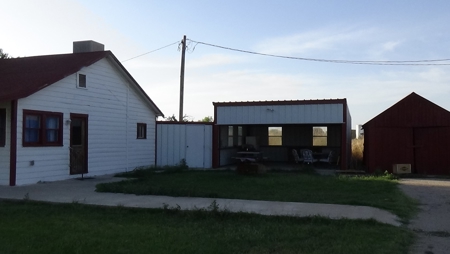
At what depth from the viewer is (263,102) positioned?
2192 centimetres

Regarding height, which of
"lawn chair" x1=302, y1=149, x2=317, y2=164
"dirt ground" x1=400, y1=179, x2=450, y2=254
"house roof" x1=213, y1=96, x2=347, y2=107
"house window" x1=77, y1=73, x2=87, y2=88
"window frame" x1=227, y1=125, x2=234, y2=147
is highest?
"house window" x1=77, y1=73, x2=87, y2=88

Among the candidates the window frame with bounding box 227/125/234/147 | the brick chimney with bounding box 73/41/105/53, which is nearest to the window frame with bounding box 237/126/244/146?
the window frame with bounding box 227/125/234/147

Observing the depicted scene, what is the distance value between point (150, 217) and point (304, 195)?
15.3 ft

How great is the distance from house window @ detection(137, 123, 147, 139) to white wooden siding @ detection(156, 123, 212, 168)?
116cm

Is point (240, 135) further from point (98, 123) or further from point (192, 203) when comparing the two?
point (192, 203)

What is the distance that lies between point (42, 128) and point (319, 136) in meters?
16.7

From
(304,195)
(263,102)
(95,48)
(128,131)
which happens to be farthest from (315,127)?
(304,195)

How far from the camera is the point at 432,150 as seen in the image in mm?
20500

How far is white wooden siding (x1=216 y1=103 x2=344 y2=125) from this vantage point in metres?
21.0

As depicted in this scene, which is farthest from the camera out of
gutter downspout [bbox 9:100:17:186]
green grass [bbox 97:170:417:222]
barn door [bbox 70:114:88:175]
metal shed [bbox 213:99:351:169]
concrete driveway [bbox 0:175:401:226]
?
metal shed [bbox 213:99:351:169]

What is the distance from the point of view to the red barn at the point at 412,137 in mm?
20328

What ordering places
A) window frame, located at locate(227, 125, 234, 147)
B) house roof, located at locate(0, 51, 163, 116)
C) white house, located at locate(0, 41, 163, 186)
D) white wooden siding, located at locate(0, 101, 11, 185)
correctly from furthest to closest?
window frame, located at locate(227, 125, 234, 147) < house roof, located at locate(0, 51, 163, 116) < white house, located at locate(0, 41, 163, 186) < white wooden siding, located at locate(0, 101, 11, 185)

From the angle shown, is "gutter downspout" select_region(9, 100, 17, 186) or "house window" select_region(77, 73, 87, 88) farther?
"house window" select_region(77, 73, 87, 88)

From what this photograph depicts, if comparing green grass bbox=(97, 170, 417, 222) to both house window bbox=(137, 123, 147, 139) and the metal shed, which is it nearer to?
the metal shed
